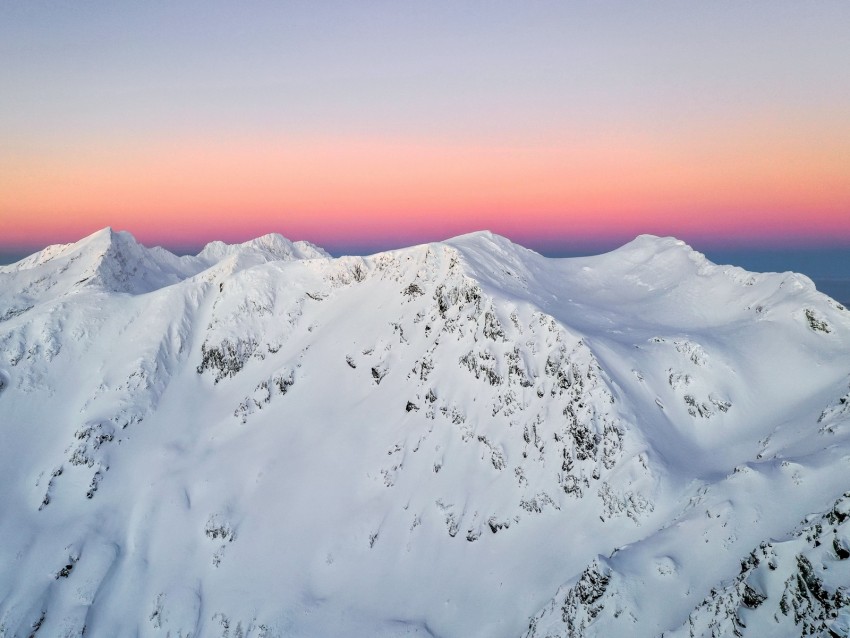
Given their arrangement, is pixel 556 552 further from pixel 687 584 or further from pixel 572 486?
pixel 687 584

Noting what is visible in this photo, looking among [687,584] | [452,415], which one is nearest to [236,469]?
[452,415]

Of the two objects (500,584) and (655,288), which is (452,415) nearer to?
(500,584)

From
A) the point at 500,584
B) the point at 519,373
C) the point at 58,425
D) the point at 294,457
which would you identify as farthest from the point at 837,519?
the point at 58,425

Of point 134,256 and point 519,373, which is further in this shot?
point 134,256

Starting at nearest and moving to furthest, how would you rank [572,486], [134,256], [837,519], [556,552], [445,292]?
[837,519] < [556,552] < [572,486] < [445,292] < [134,256]

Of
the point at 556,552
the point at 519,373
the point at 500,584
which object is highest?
the point at 519,373

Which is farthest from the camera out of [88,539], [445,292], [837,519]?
[445,292]

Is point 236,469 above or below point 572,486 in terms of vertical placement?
below
